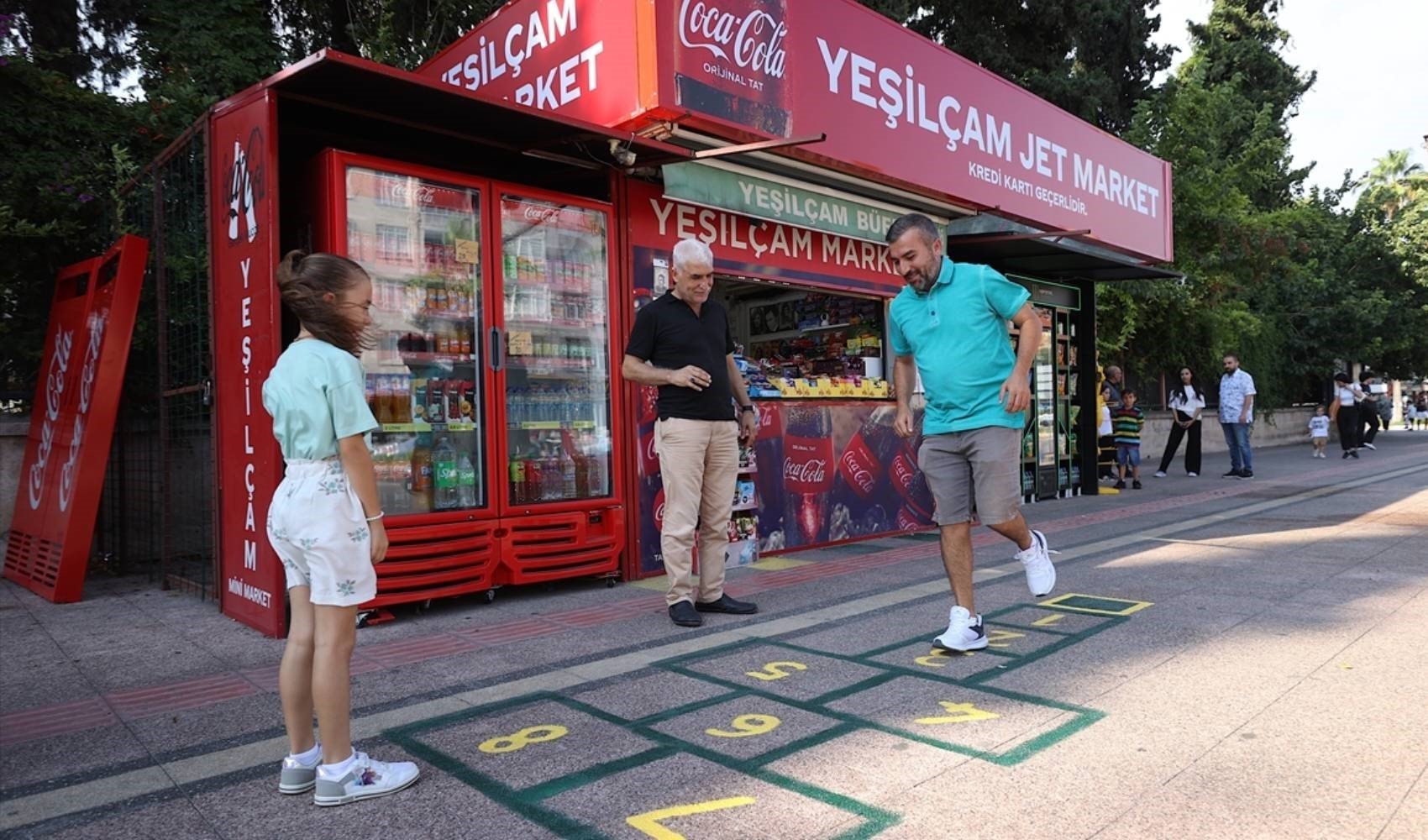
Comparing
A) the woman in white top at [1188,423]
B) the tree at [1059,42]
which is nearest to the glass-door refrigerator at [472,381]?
the woman in white top at [1188,423]

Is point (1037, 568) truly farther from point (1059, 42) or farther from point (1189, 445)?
point (1059, 42)

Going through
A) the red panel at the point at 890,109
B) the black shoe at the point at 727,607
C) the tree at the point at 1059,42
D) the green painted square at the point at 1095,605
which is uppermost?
the tree at the point at 1059,42

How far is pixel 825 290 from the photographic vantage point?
24.1 ft

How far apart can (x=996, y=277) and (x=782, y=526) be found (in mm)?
3285

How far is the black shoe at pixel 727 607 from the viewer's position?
15.2ft

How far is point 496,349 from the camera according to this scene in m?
5.04

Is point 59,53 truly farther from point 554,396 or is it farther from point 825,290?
point 825,290

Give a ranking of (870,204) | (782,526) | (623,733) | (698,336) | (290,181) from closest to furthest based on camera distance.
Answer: (623,733) < (698,336) < (290,181) < (782,526) < (870,204)

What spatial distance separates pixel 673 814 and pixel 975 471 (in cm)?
206

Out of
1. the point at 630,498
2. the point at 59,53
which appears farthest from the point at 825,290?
the point at 59,53

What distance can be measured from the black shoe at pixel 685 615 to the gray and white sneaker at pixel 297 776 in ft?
6.85

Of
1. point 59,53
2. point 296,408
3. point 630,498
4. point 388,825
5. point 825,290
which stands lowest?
point 388,825

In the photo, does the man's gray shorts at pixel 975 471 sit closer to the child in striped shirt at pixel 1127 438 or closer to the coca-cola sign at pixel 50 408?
the coca-cola sign at pixel 50 408

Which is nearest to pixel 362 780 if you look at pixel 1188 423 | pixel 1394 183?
pixel 1188 423
